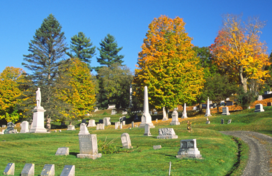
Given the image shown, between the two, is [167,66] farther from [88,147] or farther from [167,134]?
[88,147]

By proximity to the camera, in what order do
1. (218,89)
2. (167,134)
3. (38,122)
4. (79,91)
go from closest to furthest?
(167,134) < (38,122) < (218,89) < (79,91)

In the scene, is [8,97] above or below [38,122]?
above

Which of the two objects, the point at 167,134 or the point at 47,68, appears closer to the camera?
the point at 167,134

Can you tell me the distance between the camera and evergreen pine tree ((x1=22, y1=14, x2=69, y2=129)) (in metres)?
35.4

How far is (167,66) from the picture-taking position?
123 feet

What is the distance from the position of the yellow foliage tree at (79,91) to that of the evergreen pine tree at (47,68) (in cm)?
254

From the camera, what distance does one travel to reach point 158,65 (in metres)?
37.4

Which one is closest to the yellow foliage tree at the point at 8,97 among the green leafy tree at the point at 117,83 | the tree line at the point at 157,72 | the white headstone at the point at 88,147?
the tree line at the point at 157,72

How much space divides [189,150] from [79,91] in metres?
34.0

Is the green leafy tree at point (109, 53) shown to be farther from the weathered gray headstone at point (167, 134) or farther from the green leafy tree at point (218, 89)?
the weathered gray headstone at point (167, 134)

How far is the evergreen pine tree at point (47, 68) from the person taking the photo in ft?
116

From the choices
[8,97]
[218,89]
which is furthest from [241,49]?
[8,97]

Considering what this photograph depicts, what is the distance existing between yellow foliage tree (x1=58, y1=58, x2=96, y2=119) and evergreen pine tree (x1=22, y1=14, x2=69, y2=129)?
2544 millimetres

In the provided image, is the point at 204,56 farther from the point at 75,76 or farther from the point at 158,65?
the point at 75,76
